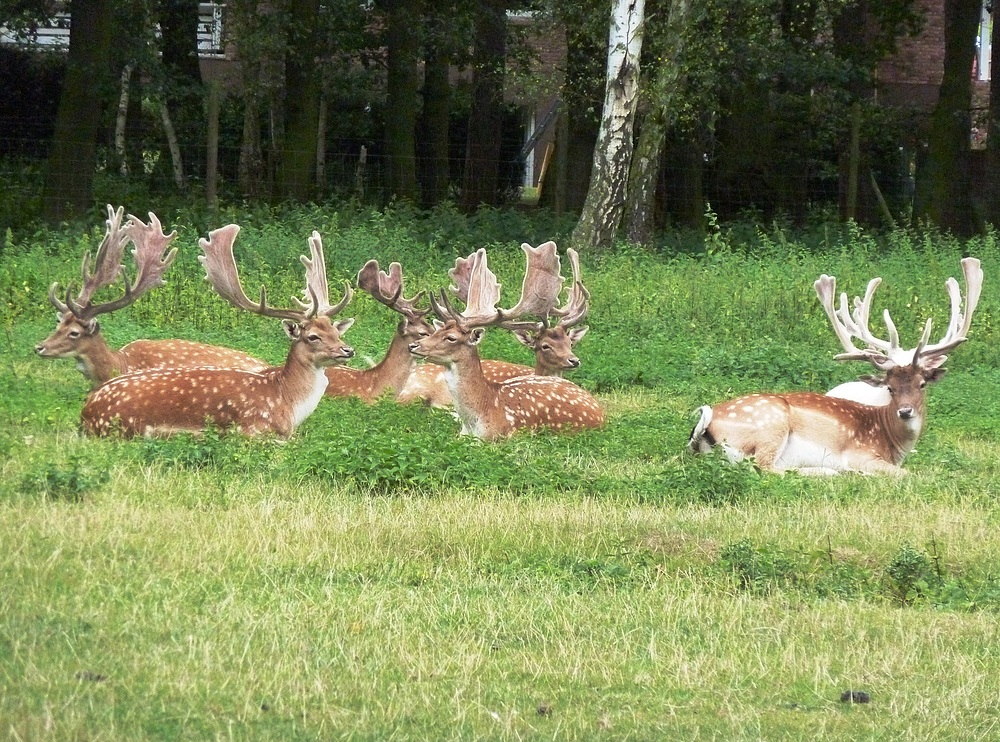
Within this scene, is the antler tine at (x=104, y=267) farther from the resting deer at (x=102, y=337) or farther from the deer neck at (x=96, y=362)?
the deer neck at (x=96, y=362)

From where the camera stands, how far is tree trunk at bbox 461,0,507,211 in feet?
77.9

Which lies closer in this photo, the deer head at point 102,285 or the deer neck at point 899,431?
the deer neck at point 899,431

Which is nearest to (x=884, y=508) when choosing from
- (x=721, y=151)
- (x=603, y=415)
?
(x=603, y=415)

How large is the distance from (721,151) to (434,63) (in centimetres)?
440

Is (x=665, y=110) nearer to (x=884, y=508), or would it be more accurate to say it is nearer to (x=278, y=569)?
(x=884, y=508)

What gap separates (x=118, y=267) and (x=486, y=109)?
15022 mm

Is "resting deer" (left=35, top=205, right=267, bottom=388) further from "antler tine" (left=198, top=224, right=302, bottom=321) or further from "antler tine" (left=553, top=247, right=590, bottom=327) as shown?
"antler tine" (left=553, top=247, right=590, bottom=327)

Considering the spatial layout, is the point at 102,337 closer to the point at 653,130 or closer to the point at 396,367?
the point at 396,367

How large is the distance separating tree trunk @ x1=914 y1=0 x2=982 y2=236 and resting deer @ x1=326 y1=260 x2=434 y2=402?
13.0 metres

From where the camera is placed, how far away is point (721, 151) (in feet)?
81.1

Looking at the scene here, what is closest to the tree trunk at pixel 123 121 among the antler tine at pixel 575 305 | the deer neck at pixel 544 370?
the antler tine at pixel 575 305

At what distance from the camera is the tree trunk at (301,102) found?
70.1 feet

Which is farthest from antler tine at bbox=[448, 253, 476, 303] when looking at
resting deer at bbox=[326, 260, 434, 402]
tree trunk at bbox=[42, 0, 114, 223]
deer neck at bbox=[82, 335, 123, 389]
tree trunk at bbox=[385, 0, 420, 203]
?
tree trunk at bbox=[385, 0, 420, 203]

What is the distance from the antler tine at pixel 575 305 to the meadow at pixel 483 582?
2.06 ft
